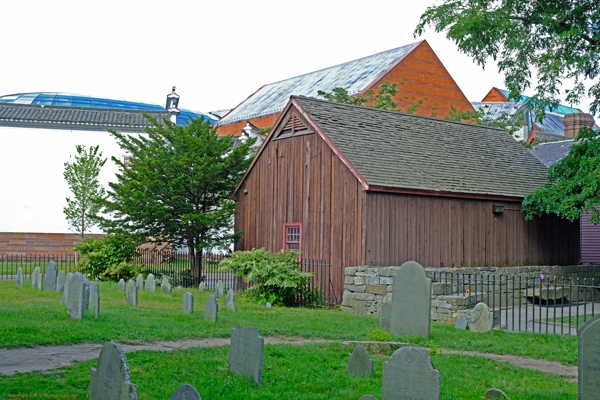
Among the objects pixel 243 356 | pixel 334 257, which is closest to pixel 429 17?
pixel 334 257

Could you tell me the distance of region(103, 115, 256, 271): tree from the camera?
22.6 metres

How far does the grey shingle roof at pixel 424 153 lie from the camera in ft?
61.4

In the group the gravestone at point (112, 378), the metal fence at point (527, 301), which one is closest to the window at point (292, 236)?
the metal fence at point (527, 301)

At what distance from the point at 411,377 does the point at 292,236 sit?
14798 millimetres

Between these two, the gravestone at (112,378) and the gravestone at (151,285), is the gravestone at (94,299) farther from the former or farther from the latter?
the gravestone at (151,285)

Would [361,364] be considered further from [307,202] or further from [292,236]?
[292,236]

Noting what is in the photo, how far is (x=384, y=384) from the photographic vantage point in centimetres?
613

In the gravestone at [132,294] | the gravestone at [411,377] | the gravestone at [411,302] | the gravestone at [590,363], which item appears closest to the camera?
the gravestone at [411,377]

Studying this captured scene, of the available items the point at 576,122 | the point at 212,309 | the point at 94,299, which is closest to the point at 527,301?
the point at 212,309

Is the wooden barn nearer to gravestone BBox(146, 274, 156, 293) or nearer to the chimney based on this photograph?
gravestone BBox(146, 274, 156, 293)

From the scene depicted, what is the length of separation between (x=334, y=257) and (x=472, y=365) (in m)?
9.59

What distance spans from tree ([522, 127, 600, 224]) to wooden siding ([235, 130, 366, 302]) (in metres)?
6.50

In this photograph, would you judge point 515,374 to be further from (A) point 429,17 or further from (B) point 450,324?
(A) point 429,17

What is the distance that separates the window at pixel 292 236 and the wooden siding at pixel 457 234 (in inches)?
134
